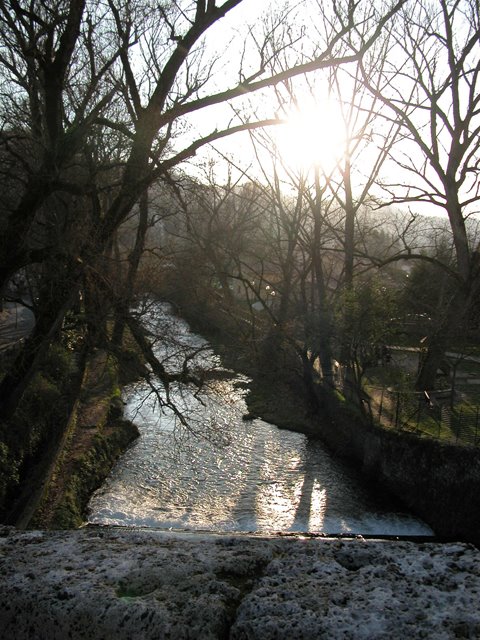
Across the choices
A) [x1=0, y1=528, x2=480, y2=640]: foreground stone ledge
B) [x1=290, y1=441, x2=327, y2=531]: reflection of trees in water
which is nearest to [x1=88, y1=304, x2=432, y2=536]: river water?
[x1=290, y1=441, x2=327, y2=531]: reflection of trees in water

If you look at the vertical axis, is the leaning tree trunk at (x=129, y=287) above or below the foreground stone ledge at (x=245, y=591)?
above

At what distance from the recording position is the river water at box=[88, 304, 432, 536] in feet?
39.8

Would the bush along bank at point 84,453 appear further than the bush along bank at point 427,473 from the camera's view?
No

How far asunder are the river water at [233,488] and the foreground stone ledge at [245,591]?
880cm

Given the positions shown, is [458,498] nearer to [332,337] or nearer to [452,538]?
[452,538]

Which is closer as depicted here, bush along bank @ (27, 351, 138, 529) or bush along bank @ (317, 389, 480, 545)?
bush along bank @ (27, 351, 138, 529)

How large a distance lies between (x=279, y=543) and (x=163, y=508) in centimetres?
1040

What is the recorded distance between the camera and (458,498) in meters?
12.5

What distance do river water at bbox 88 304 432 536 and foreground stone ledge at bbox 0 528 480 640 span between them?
28.9 feet

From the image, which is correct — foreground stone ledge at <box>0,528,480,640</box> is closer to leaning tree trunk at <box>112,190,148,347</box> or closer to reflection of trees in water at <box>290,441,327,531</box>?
leaning tree trunk at <box>112,190,148,347</box>

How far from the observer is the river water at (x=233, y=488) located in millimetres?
12125

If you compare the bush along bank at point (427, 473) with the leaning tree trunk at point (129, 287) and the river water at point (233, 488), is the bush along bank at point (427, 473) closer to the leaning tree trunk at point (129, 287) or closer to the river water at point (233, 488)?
the river water at point (233, 488)

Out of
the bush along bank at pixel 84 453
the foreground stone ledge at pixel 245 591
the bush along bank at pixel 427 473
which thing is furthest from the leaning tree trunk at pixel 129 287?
the foreground stone ledge at pixel 245 591

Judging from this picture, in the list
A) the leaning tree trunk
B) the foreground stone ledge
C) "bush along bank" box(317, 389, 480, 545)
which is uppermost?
the leaning tree trunk
